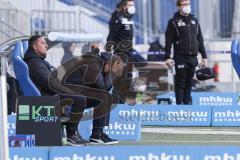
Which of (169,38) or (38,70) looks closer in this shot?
(38,70)

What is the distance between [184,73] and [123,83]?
3.43ft

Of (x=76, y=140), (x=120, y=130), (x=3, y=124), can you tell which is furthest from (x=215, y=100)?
(x=3, y=124)

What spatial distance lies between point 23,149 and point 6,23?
10671 millimetres

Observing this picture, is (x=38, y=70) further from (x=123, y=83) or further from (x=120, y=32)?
(x=120, y=32)

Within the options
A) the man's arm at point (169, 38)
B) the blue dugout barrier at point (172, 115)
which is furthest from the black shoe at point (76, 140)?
the man's arm at point (169, 38)

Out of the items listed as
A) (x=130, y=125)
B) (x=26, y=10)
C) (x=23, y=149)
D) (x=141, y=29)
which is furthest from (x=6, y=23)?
(x=23, y=149)

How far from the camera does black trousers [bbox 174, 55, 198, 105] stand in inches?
543

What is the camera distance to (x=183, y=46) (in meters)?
13.8

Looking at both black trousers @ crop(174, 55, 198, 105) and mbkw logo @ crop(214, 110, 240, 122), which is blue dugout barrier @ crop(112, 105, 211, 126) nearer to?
mbkw logo @ crop(214, 110, 240, 122)

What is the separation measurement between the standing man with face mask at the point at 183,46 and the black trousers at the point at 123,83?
0.75m

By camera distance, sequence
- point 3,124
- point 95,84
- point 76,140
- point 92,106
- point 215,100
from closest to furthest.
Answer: point 3,124 < point 76,140 < point 95,84 < point 92,106 < point 215,100

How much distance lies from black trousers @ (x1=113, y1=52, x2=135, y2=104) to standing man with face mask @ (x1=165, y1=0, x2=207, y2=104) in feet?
2.46

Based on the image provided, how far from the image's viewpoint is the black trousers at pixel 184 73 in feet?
45.2

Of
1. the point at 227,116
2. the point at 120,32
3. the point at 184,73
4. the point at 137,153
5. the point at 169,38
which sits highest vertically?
the point at 120,32
